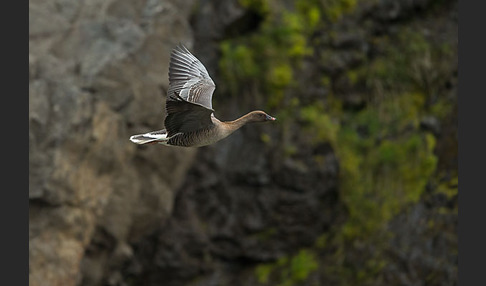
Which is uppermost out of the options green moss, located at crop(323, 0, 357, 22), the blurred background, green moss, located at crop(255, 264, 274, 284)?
green moss, located at crop(323, 0, 357, 22)

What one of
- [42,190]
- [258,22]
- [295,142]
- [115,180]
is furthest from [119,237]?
[258,22]

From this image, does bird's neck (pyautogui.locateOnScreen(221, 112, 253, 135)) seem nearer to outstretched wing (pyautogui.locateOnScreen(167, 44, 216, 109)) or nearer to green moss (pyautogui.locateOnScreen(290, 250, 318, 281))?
outstretched wing (pyautogui.locateOnScreen(167, 44, 216, 109))

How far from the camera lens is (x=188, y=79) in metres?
7.70

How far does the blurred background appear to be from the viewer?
37.9 feet

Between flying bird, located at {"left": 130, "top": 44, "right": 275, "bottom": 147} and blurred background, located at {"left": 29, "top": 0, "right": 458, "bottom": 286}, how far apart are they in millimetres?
3756

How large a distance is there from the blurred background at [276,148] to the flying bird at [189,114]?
3756mm

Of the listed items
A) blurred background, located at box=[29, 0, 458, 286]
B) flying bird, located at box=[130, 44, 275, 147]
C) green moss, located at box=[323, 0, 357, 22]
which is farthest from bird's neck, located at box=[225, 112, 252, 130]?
green moss, located at box=[323, 0, 357, 22]

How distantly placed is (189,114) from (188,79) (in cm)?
132

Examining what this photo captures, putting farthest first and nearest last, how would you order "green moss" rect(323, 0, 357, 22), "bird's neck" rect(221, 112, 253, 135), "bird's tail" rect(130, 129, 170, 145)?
"green moss" rect(323, 0, 357, 22), "bird's neck" rect(221, 112, 253, 135), "bird's tail" rect(130, 129, 170, 145)

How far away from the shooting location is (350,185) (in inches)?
496

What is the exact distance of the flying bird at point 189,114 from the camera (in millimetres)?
6359

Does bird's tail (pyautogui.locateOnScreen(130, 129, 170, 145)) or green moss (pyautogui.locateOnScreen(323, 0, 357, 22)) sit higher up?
green moss (pyautogui.locateOnScreen(323, 0, 357, 22))

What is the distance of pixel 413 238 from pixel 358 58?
3086 mm

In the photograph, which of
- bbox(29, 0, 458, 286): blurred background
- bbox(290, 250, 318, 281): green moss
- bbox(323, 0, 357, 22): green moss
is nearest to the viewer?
bbox(29, 0, 458, 286): blurred background
